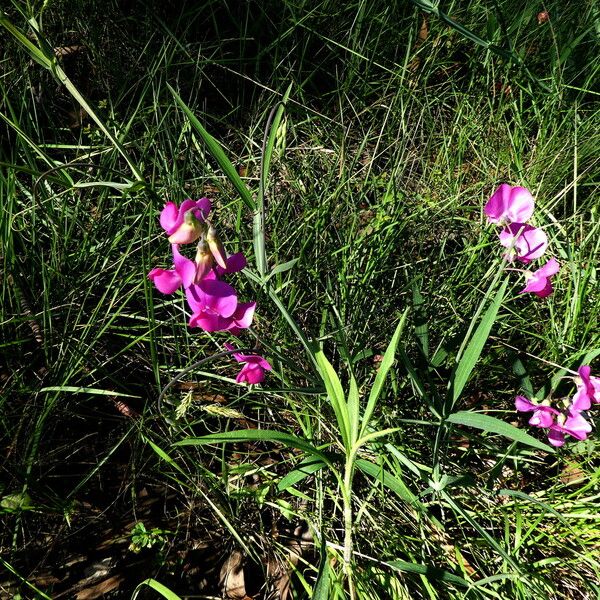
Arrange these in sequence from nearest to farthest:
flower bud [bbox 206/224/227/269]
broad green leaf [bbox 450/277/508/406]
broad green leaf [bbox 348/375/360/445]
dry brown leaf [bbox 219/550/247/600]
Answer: flower bud [bbox 206/224/227/269] → broad green leaf [bbox 348/375/360/445] → broad green leaf [bbox 450/277/508/406] → dry brown leaf [bbox 219/550/247/600]

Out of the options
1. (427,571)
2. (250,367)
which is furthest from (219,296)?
(427,571)

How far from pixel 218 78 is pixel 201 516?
4.38ft

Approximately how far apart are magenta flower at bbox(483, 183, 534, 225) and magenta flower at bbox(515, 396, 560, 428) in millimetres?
374

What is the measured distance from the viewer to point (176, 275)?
0.98m

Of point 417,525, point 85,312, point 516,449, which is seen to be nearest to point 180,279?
point 85,312

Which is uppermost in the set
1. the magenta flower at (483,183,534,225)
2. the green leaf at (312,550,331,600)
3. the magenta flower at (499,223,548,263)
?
the magenta flower at (483,183,534,225)

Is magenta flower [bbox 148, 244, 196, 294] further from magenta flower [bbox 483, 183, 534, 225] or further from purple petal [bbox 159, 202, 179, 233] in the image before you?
magenta flower [bbox 483, 183, 534, 225]

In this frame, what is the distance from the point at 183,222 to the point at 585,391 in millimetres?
855

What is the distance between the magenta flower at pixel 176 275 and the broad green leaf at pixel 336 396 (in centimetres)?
25

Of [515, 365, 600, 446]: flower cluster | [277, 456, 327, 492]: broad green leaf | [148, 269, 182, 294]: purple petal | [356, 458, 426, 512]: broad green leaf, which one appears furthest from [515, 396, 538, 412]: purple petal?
[148, 269, 182, 294]: purple petal

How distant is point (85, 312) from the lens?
1.39m

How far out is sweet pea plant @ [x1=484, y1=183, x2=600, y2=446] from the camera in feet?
3.94

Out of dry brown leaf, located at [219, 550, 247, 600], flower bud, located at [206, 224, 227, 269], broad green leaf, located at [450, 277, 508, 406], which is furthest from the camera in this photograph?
dry brown leaf, located at [219, 550, 247, 600]

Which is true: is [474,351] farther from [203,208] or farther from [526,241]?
[203,208]
